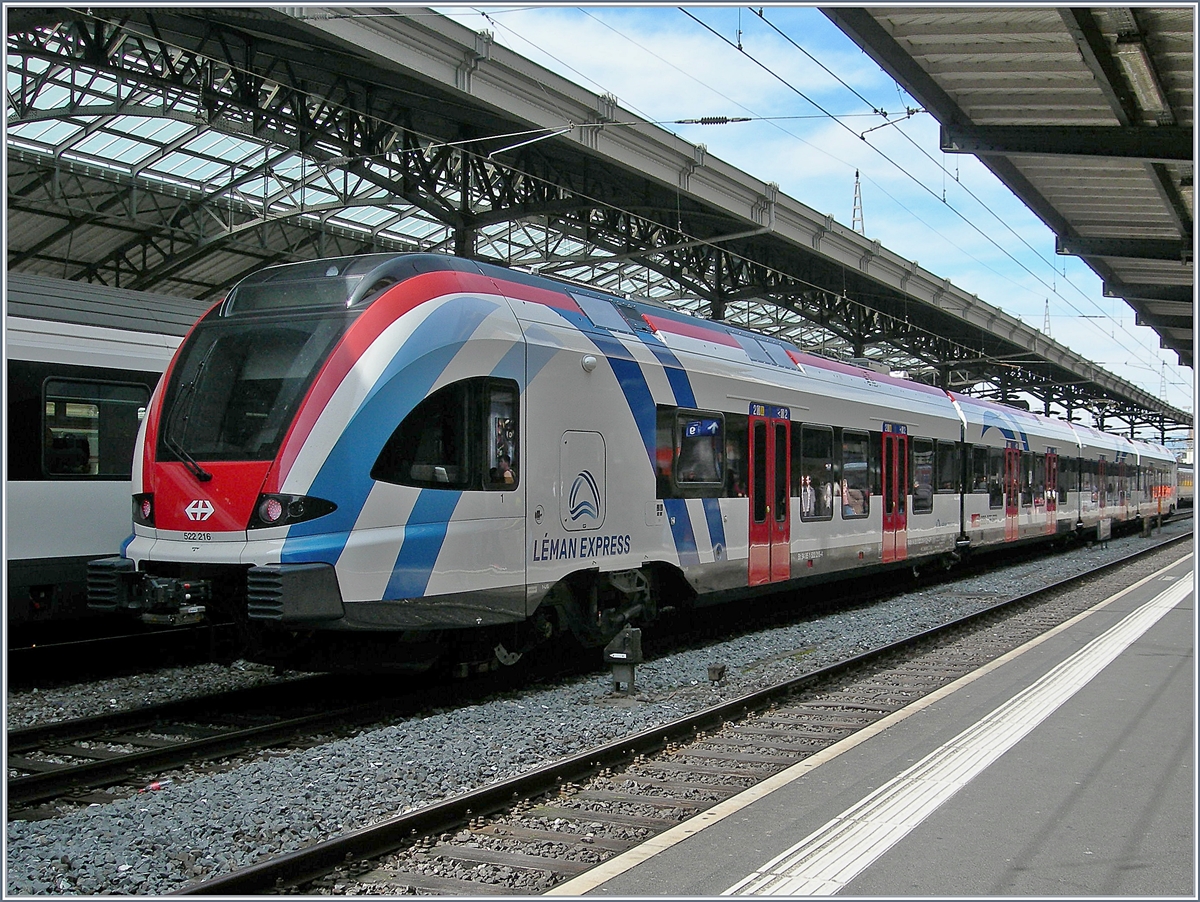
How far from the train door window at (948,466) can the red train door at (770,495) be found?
585cm

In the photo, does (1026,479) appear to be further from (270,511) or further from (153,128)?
(153,128)

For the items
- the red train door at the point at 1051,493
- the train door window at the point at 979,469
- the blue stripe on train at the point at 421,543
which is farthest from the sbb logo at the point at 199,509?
the red train door at the point at 1051,493

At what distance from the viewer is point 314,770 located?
20.3 ft

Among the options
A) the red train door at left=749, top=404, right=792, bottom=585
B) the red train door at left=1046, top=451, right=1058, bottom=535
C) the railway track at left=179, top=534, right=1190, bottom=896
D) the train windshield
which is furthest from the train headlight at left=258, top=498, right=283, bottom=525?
the red train door at left=1046, top=451, right=1058, bottom=535

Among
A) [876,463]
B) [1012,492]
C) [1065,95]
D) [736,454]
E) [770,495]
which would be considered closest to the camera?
[1065,95]

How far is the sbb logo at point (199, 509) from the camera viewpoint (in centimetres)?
739

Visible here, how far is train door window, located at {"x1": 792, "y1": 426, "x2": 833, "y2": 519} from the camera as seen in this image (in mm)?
12805

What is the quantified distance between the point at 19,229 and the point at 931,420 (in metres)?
23.3

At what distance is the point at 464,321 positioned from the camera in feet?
25.8

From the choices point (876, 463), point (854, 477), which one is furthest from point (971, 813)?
point (876, 463)

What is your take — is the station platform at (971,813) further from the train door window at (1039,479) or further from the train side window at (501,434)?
the train door window at (1039,479)

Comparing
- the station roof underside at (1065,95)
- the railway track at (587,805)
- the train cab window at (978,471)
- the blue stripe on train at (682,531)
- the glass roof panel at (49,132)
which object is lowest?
the railway track at (587,805)

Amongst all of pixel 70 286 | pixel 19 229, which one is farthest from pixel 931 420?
pixel 19 229

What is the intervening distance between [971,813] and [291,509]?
4.38 m
